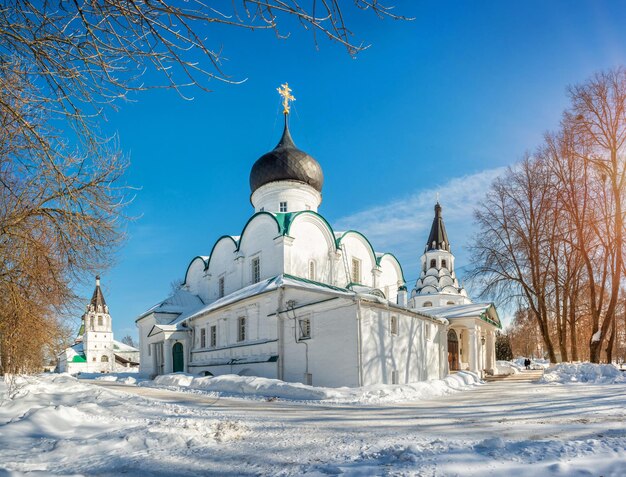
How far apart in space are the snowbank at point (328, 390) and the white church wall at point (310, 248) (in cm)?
678

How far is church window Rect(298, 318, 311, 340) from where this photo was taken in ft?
58.3

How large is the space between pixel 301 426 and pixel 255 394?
7194 mm

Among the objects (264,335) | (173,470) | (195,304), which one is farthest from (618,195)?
(195,304)

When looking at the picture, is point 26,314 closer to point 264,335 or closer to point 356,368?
point 356,368

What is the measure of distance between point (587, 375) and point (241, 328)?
14809mm

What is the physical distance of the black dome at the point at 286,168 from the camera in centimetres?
2744

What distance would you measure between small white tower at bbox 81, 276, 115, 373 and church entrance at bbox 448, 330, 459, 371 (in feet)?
171

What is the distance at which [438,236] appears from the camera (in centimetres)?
4644

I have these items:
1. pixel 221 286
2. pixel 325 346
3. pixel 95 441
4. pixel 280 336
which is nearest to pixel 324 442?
pixel 95 441

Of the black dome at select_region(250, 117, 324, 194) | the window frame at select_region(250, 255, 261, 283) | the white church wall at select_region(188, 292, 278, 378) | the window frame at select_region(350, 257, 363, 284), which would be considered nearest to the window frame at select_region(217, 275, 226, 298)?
the white church wall at select_region(188, 292, 278, 378)

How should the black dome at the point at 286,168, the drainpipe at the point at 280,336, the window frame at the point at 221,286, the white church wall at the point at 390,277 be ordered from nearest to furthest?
the drainpipe at the point at 280,336 < the black dome at the point at 286,168 < the window frame at the point at 221,286 < the white church wall at the point at 390,277

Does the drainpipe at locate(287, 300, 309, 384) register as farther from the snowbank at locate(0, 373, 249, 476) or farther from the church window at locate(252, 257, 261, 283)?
the snowbank at locate(0, 373, 249, 476)

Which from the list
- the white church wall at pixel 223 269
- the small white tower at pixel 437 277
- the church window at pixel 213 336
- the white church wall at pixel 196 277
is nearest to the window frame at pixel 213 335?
the church window at pixel 213 336

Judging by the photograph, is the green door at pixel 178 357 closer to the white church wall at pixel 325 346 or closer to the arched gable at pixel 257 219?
the arched gable at pixel 257 219
